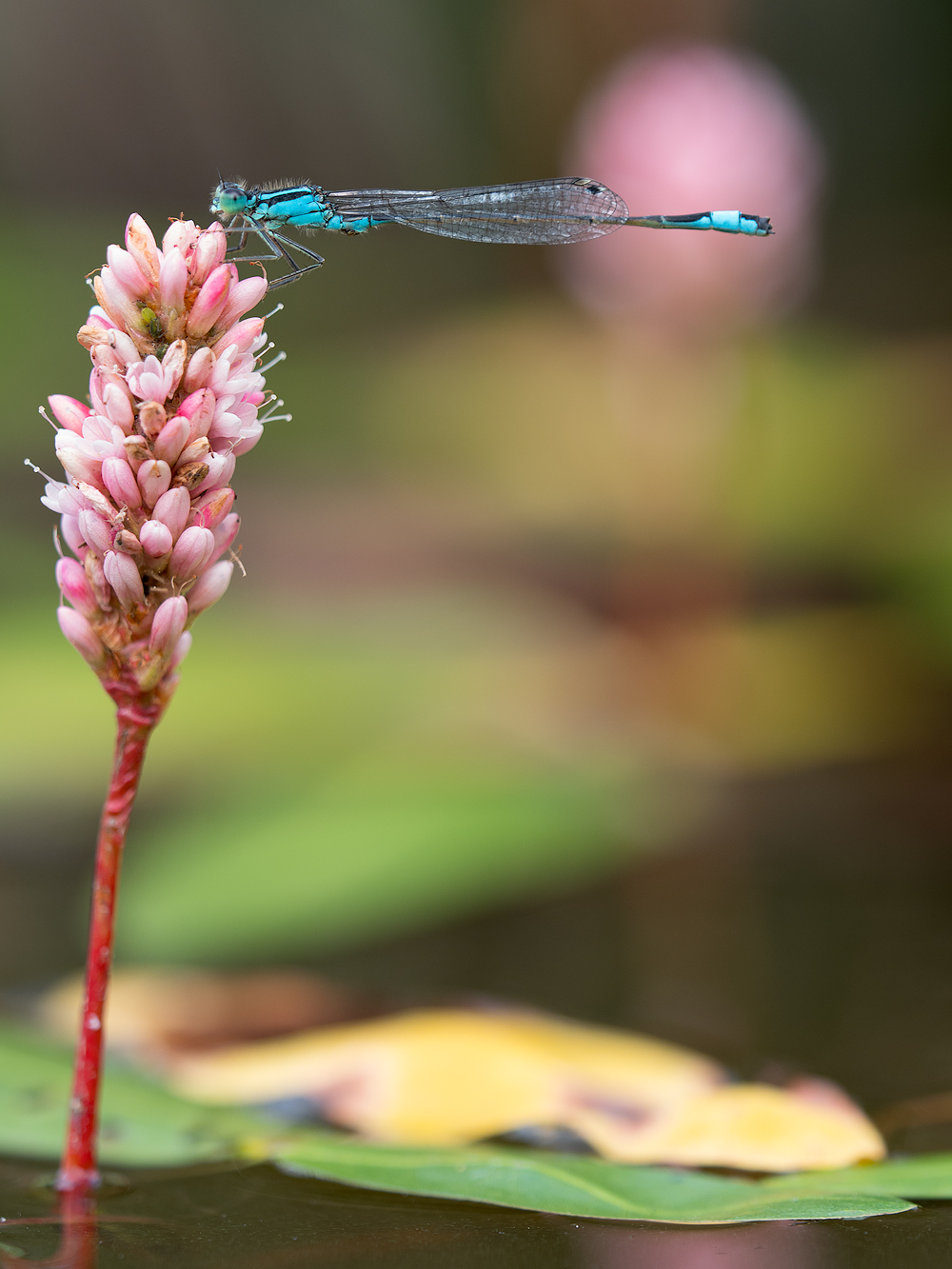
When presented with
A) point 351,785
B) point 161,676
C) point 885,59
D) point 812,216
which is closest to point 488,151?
point 885,59

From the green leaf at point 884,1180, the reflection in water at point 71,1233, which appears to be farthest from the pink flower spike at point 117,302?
the green leaf at point 884,1180

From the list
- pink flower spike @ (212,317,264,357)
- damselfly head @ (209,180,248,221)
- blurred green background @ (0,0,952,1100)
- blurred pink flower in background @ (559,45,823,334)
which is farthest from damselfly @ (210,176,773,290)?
blurred pink flower in background @ (559,45,823,334)

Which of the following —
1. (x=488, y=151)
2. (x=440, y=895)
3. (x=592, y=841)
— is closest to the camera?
(x=440, y=895)

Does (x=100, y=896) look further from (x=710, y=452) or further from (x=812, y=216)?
→ (x=812, y=216)

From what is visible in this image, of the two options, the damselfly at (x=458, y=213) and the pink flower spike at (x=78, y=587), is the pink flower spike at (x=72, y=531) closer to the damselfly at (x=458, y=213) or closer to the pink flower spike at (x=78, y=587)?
the pink flower spike at (x=78, y=587)

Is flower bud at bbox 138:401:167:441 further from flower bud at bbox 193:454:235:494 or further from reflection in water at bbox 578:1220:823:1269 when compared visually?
reflection in water at bbox 578:1220:823:1269

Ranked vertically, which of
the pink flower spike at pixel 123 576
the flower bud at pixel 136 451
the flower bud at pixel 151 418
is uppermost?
the flower bud at pixel 151 418
